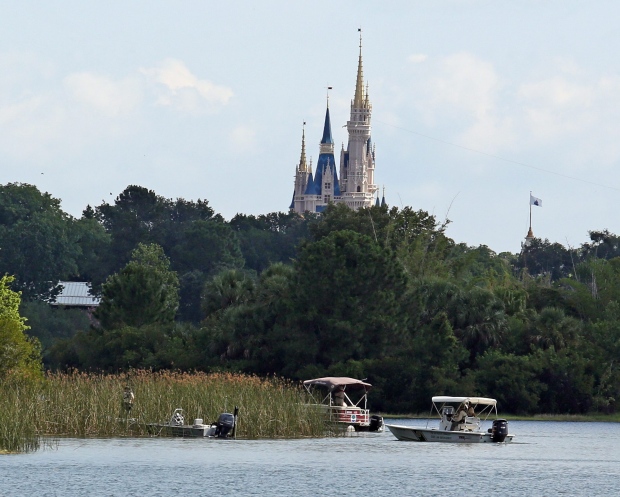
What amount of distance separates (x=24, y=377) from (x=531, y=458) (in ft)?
59.2

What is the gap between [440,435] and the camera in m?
61.9

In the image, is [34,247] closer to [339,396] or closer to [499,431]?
[339,396]

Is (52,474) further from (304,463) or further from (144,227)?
(144,227)

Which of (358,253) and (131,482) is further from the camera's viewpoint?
(358,253)

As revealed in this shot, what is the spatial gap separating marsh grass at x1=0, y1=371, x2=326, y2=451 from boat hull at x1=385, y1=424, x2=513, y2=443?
3508 millimetres

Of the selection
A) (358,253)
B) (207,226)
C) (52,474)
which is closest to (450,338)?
(358,253)

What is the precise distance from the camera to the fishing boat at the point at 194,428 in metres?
55.8

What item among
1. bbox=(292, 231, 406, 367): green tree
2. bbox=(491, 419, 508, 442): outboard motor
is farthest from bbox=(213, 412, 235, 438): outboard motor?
bbox=(292, 231, 406, 367): green tree

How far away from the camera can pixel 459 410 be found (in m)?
63.4

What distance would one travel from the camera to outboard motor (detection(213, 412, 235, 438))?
55625 millimetres

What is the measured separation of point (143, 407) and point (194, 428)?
1.88 meters

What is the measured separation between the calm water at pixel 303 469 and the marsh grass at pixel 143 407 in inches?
23.3

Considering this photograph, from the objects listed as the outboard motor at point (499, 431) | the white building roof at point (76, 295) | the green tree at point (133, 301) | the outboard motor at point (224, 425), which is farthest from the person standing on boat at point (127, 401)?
the white building roof at point (76, 295)

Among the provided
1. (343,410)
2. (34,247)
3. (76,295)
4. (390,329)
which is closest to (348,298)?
(390,329)
